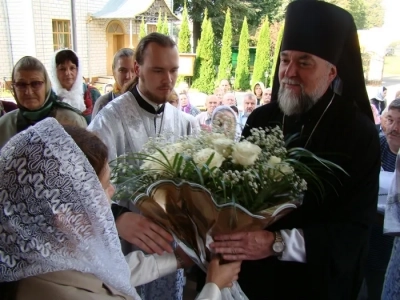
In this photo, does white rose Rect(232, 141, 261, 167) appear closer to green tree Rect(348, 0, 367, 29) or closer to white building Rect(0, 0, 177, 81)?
white building Rect(0, 0, 177, 81)

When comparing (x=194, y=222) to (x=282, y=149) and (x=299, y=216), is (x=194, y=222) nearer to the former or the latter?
(x=282, y=149)

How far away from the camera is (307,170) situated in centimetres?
138

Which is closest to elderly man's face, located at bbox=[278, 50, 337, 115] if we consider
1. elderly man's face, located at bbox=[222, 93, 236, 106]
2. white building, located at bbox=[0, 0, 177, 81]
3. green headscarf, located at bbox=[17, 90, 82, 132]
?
green headscarf, located at bbox=[17, 90, 82, 132]

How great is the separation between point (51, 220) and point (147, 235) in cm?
64

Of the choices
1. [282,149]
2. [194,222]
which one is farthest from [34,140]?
[282,149]

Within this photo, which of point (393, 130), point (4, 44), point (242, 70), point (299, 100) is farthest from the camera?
point (242, 70)

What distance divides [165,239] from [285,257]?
1.64ft

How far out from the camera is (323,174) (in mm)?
1624

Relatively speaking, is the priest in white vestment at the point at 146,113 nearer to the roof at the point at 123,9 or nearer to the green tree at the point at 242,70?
the roof at the point at 123,9

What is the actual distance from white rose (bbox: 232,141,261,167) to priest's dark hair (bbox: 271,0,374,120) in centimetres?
76

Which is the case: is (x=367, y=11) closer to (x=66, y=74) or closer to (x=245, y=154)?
(x=66, y=74)

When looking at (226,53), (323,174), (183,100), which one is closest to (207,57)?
(226,53)

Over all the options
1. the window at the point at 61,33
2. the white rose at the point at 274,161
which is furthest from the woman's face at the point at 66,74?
the window at the point at 61,33

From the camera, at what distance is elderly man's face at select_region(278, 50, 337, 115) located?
1771 mm
